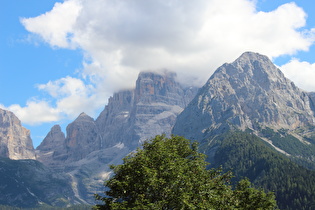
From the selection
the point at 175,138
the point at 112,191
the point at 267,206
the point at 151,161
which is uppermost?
the point at 175,138

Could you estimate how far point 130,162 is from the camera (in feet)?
164

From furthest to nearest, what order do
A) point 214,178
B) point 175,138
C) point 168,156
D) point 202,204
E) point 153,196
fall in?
point 175,138
point 214,178
point 168,156
point 153,196
point 202,204

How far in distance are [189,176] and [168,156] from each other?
3.67 meters

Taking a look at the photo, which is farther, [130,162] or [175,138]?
[175,138]

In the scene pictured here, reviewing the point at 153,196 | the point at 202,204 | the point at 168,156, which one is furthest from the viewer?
the point at 168,156

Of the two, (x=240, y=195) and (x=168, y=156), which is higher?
(x=168, y=156)

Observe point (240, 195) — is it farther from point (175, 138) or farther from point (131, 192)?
point (131, 192)

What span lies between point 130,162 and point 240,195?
18888 millimetres

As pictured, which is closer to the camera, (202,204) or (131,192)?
(202,204)

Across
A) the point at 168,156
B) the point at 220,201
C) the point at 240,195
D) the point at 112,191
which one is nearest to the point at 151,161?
the point at 168,156

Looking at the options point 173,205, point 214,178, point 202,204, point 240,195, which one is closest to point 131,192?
point 173,205

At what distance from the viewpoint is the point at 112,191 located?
163 feet

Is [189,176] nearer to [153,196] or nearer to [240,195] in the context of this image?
[153,196]

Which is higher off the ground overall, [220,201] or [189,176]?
[189,176]
